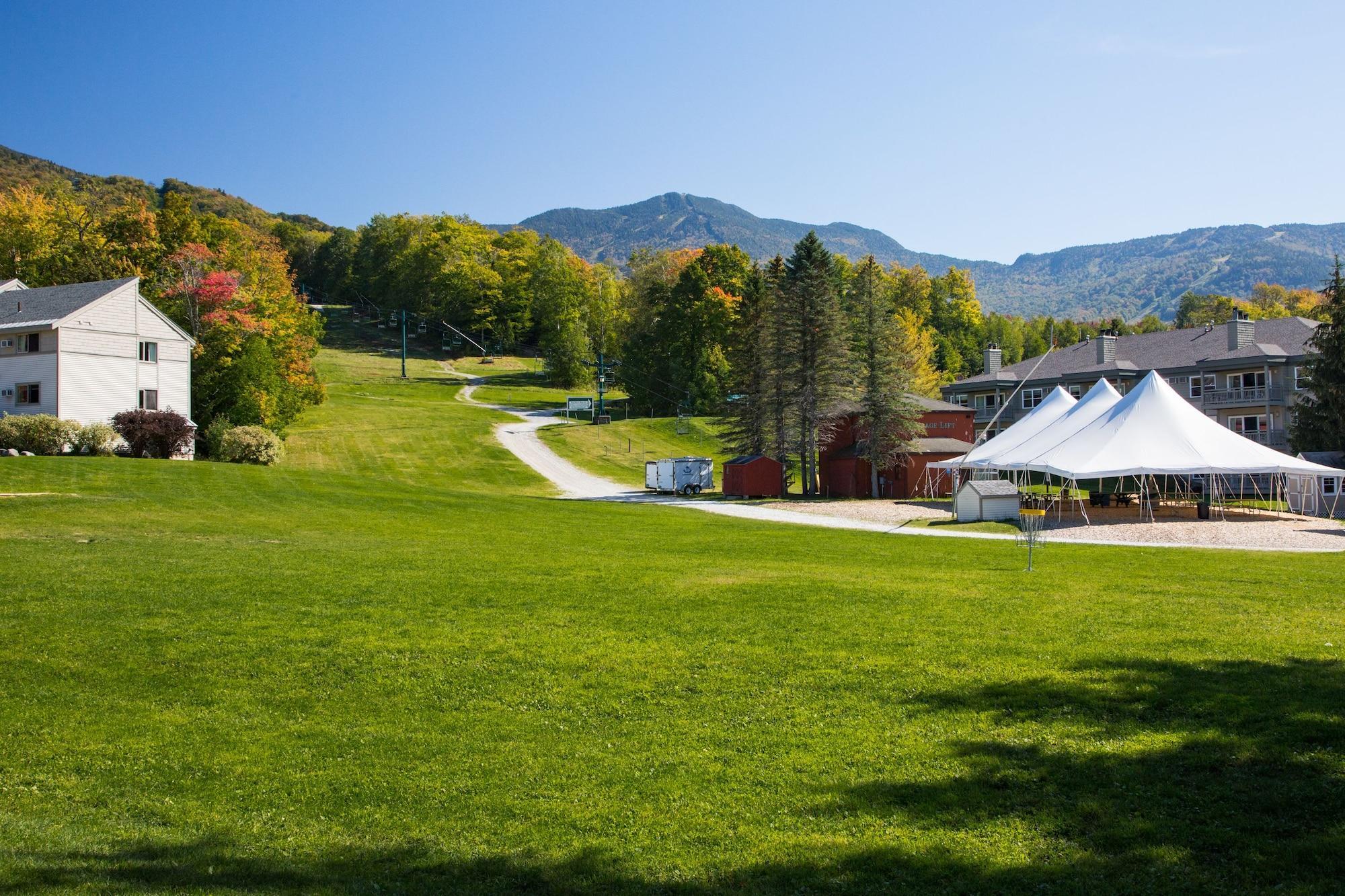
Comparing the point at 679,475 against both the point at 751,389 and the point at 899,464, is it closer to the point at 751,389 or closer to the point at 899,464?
the point at 751,389

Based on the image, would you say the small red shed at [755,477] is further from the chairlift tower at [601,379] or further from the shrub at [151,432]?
the chairlift tower at [601,379]

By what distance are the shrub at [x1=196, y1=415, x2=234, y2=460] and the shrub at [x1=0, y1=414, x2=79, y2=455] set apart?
22.8 feet

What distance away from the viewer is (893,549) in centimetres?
2125

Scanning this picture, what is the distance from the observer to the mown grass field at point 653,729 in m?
5.44

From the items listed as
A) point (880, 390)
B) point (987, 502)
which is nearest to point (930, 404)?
point (880, 390)

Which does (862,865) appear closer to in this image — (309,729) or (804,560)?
(309,729)

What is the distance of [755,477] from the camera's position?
46.6 m

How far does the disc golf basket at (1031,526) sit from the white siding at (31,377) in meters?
36.5

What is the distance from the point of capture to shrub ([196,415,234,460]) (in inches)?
1612

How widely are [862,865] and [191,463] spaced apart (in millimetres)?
33365

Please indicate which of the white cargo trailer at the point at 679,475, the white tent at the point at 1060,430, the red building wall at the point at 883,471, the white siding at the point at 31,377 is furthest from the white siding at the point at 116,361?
the white tent at the point at 1060,430

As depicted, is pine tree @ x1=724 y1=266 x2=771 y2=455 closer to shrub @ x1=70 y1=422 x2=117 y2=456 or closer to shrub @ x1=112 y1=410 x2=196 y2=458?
shrub @ x1=112 y1=410 x2=196 y2=458

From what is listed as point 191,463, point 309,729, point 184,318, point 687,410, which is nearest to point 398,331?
point 687,410

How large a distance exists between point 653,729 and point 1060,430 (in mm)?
31868
